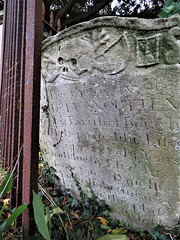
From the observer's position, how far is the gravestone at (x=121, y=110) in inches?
49.1

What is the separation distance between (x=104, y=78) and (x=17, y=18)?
1.00 m

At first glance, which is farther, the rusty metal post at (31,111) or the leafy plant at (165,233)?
the leafy plant at (165,233)

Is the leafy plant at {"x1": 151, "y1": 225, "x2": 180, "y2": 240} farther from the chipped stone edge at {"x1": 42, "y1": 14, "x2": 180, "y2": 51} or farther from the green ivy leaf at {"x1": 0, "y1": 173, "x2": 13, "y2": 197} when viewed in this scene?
the chipped stone edge at {"x1": 42, "y1": 14, "x2": 180, "y2": 51}

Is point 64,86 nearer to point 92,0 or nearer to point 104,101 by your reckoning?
point 104,101

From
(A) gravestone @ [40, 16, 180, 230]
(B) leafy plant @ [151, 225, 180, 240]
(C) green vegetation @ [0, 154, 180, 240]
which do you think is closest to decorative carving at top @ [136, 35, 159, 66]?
(A) gravestone @ [40, 16, 180, 230]

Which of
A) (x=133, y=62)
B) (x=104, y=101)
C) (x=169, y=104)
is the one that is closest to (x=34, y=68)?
(x=104, y=101)

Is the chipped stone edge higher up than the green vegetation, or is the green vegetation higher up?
the chipped stone edge

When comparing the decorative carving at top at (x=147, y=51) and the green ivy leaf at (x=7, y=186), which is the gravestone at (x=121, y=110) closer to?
the decorative carving at top at (x=147, y=51)

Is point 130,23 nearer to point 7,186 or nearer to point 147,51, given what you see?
point 147,51

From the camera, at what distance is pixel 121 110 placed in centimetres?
142

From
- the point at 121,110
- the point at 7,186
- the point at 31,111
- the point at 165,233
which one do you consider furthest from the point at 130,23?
the point at 165,233

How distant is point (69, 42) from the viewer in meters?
1.60

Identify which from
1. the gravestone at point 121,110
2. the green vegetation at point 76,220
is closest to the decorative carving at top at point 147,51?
the gravestone at point 121,110

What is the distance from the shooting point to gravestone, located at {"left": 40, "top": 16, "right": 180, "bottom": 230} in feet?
4.09
